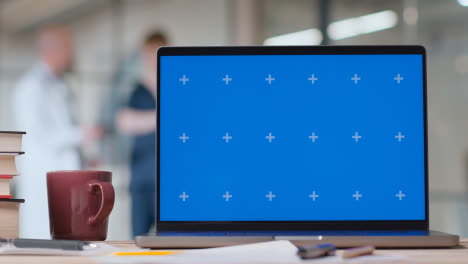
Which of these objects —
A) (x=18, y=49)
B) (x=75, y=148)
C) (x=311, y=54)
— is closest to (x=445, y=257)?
(x=311, y=54)

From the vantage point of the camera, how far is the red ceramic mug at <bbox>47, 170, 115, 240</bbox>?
3.27 feet

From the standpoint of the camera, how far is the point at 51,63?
4281mm

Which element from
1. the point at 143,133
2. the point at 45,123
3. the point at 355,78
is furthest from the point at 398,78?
the point at 45,123

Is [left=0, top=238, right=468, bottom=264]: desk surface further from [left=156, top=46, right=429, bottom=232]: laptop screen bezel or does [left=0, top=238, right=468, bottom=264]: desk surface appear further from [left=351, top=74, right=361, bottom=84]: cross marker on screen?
[left=351, top=74, right=361, bottom=84]: cross marker on screen

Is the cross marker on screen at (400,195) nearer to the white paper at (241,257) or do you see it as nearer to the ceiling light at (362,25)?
the white paper at (241,257)

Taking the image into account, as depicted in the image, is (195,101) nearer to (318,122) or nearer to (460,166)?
(318,122)

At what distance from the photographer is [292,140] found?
0.95 meters

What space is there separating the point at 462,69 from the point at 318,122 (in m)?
3.79

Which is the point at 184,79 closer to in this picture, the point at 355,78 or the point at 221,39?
the point at 355,78

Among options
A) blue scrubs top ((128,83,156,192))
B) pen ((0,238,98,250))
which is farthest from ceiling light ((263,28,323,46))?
pen ((0,238,98,250))

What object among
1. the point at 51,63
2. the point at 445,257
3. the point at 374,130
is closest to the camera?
the point at 445,257

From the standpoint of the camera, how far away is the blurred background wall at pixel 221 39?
14.3ft

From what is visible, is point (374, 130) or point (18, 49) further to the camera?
point (18, 49)

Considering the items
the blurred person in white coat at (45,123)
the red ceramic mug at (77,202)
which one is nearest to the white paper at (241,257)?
the red ceramic mug at (77,202)
